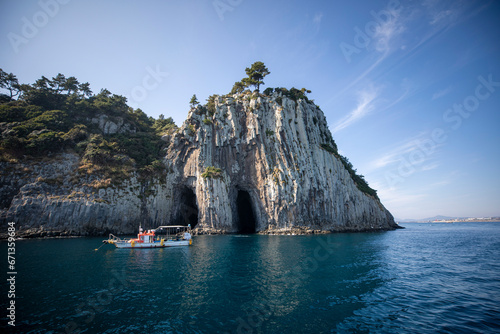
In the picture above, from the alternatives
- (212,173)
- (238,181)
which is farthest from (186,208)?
(238,181)

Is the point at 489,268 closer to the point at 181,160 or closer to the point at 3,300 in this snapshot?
the point at 3,300

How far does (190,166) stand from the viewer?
6003 cm

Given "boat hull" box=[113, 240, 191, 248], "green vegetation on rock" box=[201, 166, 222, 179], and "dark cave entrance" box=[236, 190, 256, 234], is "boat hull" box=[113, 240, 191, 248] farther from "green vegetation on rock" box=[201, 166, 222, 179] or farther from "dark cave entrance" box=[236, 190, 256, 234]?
"dark cave entrance" box=[236, 190, 256, 234]

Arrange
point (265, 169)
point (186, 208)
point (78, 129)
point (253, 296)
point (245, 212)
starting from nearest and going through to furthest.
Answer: point (253, 296) → point (78, 129) → point (265, 169) → point (186, 208) → point (245, 212)

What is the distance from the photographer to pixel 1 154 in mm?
42469

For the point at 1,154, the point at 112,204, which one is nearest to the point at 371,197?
the point at 112,204

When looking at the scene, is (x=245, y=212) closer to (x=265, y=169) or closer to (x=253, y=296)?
(x=265, y=169)

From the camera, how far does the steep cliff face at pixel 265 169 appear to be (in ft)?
182

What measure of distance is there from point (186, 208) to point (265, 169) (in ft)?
91.6

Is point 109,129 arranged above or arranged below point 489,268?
above

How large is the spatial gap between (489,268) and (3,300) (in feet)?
134

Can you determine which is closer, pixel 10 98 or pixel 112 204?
pixel 112 204

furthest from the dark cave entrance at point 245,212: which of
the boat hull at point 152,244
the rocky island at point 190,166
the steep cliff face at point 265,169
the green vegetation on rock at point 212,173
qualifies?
the boat hull at point 152,244

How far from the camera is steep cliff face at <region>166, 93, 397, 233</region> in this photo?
5539cm
